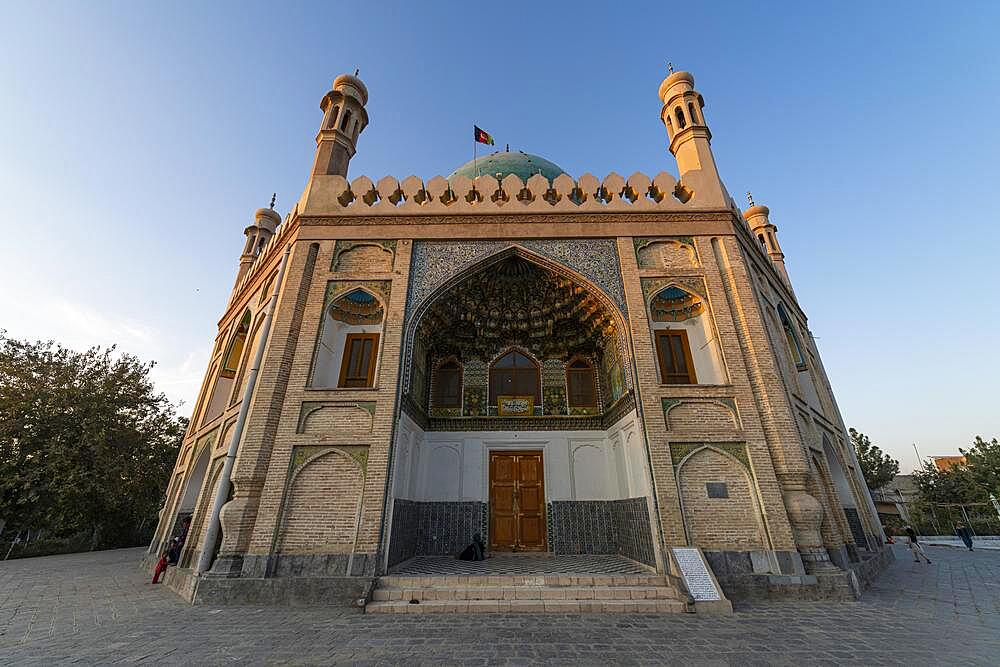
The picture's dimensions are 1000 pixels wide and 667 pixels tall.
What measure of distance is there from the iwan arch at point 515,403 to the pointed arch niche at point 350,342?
0.13 feet

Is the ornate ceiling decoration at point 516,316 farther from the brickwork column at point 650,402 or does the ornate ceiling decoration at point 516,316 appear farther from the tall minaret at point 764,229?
the tall minaret at point 764,229

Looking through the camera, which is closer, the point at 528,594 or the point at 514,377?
the point at 528,594

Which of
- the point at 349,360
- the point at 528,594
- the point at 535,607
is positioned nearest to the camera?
the point at 535,607

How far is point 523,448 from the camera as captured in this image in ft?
30.5

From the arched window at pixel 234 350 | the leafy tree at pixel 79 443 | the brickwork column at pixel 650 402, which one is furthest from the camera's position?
the leafy tree at pixel 79 443

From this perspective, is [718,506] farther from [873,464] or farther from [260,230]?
[873,464]

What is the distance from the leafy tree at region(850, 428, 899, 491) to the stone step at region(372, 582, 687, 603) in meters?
23.6

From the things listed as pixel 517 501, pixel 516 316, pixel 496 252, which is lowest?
pixel 517 501

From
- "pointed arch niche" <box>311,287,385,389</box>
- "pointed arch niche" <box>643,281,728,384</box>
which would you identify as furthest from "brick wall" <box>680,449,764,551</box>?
"pointed arch niche" <box>311,287,385,389</box>

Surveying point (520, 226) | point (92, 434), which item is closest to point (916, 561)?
point (520, 226)

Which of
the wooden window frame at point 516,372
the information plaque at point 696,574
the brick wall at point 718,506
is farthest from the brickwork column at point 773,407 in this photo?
the wooden window frame at point 516,372

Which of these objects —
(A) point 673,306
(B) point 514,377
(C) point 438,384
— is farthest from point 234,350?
(A) point 673,306

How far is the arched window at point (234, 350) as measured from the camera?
10852 millimetres

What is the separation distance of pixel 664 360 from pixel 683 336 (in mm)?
714
